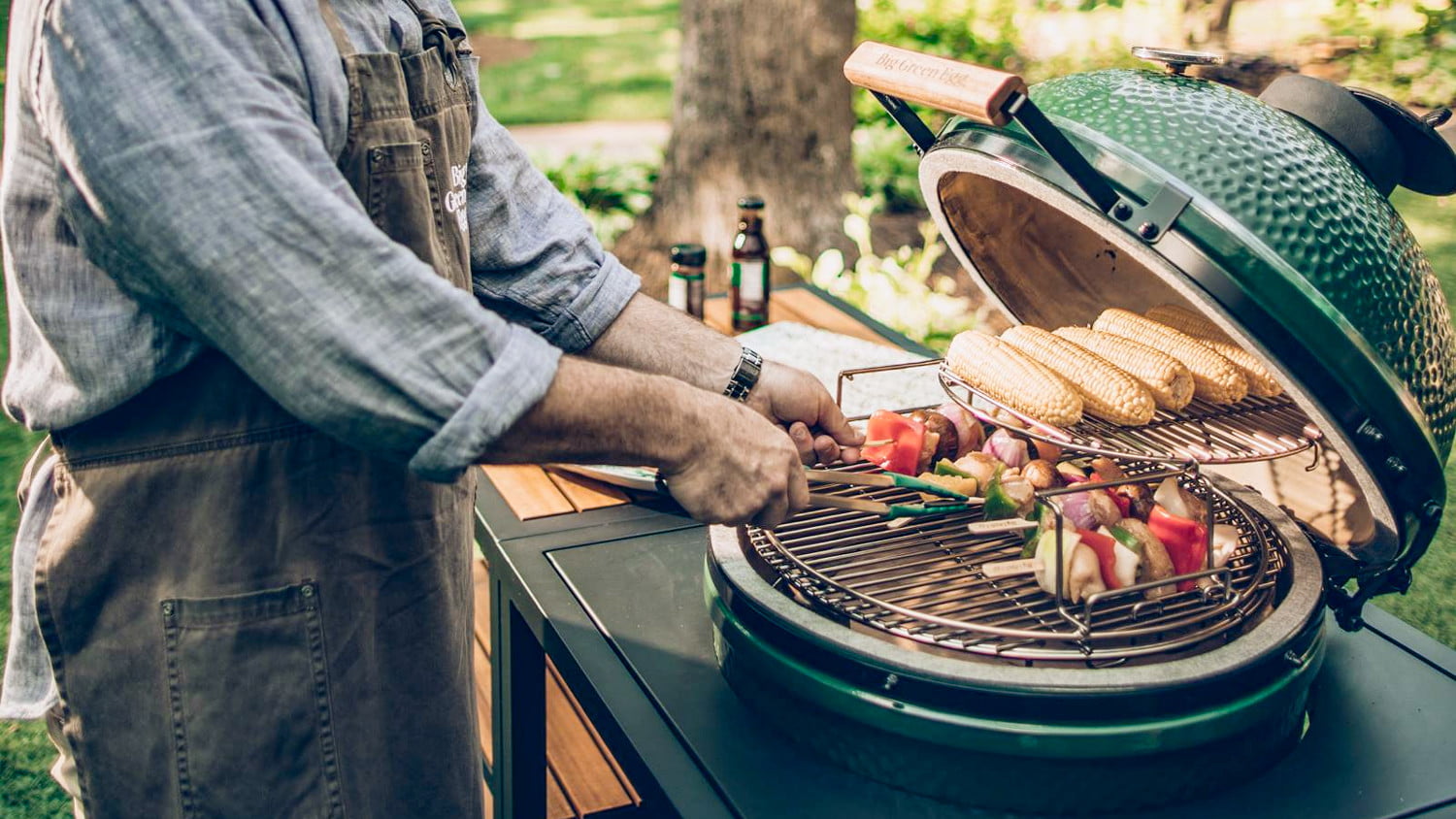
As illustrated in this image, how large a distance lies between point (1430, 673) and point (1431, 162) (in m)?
0.78

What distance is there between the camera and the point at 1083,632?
1.54 meters

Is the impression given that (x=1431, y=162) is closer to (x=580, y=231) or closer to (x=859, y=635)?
(x=859, y=635)

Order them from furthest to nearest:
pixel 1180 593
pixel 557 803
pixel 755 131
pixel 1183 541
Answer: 1. pixel 755 131
2. pixel 557 803
3. pixel 1183 541
4. pixel 1180 593

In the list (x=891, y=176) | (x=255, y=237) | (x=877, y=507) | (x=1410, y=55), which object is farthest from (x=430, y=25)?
(x=1410, y=55)

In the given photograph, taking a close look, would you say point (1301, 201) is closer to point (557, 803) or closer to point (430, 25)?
point (430, 25)

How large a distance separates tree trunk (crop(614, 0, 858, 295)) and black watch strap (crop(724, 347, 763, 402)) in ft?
13.0

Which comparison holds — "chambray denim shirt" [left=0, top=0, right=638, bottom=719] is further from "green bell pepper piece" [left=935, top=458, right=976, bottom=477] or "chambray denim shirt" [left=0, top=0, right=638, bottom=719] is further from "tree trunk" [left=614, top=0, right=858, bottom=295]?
"tree trunk" [left=614, top=0, right=858, bottom=295]

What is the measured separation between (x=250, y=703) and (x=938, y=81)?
121cm

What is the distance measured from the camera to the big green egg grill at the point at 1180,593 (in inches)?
59.1

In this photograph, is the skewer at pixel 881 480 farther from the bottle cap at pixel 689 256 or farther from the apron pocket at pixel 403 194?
the bottle cap at pixel 689 256

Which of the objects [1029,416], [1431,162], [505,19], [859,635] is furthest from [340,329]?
[505,19]

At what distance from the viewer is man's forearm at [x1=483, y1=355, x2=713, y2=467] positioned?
145 centimetres

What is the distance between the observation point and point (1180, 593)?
172cm

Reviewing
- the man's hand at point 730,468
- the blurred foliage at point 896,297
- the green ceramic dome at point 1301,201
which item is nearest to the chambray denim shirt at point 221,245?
the man's hand at point 730,468
